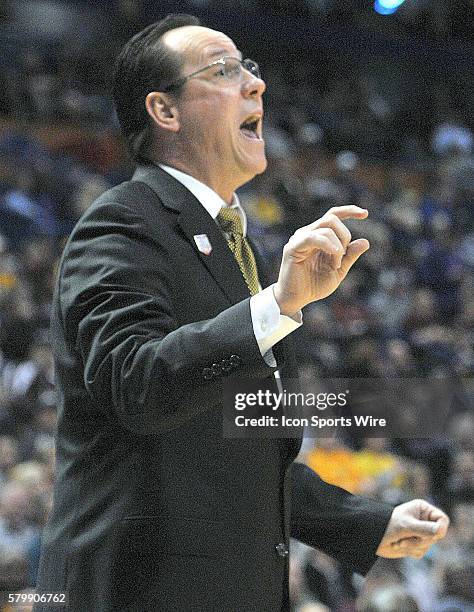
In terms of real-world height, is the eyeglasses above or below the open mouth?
above

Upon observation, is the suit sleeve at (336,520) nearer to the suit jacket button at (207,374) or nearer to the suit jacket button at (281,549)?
the suit jacket button at (281,549)

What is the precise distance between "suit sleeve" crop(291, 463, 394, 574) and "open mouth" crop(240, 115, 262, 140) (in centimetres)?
58

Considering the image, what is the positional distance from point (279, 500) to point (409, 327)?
4.98 meters

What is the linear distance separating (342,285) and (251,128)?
396 centimetres

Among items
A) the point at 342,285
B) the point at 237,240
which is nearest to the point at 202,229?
the point at 237,240

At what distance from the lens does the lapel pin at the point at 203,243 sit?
174 cm

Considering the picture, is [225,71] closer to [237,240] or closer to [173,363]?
[237,240]

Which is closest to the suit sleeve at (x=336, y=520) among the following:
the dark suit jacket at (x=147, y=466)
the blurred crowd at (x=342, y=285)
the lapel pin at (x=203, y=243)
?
the dark suit jacket at (x=147, y=466)

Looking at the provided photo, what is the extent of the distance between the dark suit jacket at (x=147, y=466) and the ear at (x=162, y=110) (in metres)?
0.21

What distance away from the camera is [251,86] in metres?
1.99

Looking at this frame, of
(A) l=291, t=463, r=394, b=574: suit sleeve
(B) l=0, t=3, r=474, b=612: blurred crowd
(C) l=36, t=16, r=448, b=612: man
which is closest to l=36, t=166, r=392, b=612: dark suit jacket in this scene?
(C) l=36, t=16, r=448, b=612: man

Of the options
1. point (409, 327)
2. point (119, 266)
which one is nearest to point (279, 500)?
point (119, 266)

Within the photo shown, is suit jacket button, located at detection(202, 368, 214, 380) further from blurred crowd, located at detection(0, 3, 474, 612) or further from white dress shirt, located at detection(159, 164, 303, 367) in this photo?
blurred crowd, located at detection(0, 3, 474, 612)

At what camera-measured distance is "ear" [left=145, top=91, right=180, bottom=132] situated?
75.9 inches
